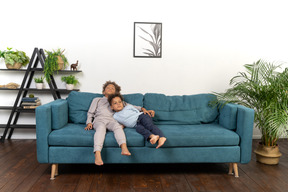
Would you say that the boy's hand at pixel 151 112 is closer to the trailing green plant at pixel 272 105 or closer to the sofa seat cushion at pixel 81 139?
the sofa seat cushion at pixel 81 139

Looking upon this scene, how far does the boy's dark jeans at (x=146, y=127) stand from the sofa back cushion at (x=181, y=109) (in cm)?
33

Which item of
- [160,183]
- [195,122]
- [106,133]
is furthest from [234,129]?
[106,133]

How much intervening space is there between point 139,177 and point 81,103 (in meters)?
1.13

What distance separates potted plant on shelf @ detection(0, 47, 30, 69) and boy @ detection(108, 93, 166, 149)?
5.43ft

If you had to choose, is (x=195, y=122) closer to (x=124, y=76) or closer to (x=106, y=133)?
(x=106, y=133)

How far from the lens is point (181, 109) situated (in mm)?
3178

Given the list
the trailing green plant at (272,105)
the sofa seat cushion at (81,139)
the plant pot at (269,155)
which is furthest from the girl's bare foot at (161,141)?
the plant pot at (269,155)

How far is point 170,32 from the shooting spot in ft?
13.1

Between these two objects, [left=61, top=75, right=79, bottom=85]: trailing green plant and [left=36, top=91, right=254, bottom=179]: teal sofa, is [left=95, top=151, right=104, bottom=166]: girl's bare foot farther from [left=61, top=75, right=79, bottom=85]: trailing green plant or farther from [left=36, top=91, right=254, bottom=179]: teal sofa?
[left=61, top=75, right=79, bottom=85]: trailing green plant

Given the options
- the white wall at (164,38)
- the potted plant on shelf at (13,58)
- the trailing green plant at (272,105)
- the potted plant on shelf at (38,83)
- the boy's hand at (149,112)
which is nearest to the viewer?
the trailing green plant at (272,105)

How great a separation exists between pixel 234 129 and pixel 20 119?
3.13m

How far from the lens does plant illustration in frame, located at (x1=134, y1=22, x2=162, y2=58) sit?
12.9ft

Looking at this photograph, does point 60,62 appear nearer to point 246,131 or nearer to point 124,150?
point 124,150

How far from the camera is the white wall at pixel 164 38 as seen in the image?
3.89 metres
